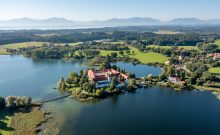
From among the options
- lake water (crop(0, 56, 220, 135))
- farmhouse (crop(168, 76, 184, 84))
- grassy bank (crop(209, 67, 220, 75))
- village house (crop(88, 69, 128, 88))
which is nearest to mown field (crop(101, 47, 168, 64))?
grassy bank (crop(209, 67, 220, 75))

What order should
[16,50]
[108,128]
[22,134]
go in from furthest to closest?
[16,50] → [108,128] → [22,134]

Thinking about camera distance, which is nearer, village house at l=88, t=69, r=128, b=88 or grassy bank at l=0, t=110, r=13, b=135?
grassy bank at l=0, t=110, r=13, b=135

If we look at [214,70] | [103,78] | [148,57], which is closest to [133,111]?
[103,78]

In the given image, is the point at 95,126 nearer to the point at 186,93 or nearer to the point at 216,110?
the point at 216,110

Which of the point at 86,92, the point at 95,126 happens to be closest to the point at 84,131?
the point at 95,126

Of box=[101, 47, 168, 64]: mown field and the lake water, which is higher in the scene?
box=[101, 47, 168, 64]: mown field

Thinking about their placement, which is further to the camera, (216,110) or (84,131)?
(216,110)

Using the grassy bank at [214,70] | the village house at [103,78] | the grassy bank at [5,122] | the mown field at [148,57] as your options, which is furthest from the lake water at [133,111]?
the mown field at [148,57]

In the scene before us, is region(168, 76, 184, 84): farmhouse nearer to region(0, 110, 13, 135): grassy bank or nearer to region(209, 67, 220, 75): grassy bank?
region(209, 67, 220, 75): grassy bank
